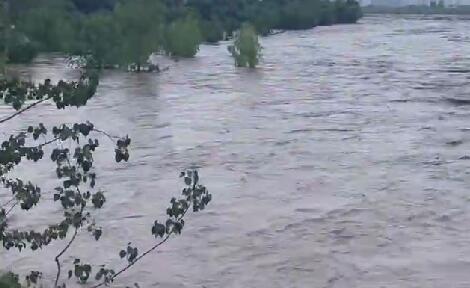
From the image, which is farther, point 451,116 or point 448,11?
point 448,11

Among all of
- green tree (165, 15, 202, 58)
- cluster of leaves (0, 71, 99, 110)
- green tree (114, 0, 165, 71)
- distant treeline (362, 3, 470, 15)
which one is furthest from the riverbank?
cluster of leaves (0, 71, 99, 110)

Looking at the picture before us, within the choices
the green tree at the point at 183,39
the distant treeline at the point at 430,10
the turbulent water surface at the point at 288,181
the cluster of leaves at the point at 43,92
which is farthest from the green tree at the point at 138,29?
the distant treeline at the point at 430,10

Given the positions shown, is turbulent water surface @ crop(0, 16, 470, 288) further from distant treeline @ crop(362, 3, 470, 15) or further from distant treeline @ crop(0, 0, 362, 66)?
distant treeline @ crop(362, 3, 470, 15)

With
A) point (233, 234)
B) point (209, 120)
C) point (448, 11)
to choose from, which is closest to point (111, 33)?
point (209, 120)

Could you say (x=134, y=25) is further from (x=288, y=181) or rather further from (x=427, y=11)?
(x=427, y=11)

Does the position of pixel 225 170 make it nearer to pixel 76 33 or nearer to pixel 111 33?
pixel 111 33

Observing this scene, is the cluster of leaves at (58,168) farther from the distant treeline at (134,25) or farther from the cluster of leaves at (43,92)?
the distant treeline at (134,25)
